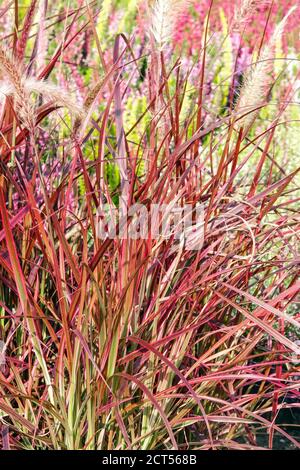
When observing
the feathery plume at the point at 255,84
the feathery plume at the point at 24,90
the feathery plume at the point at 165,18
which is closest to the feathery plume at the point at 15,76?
the feathery plume at the point at 24,90

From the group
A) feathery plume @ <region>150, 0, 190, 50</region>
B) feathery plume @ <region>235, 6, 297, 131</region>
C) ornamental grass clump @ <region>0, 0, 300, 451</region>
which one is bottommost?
ornamental grass clump @ <region>0, 0, 300, 451</region>

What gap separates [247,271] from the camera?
200 centimetres

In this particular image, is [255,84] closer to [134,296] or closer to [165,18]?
[165,18]

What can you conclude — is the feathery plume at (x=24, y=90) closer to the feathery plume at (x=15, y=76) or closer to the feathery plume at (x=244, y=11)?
the feathery plume at (x=15, y=76)

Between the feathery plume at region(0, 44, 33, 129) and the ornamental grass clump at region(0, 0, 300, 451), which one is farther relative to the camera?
the ornamental grass clump at region(0, 0, 300, 451)

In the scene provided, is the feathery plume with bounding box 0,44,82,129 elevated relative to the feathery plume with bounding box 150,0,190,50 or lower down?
lower down

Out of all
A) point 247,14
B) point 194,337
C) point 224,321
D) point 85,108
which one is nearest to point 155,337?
point 194,337

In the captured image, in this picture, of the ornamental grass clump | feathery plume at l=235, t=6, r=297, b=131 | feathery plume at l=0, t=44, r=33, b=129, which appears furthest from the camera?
feathery plume at l=235, t=6, r=297, b=131

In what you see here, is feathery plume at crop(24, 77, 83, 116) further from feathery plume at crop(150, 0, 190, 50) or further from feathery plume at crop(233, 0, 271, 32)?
feathery plume at crop(233, 0, 271, 32)

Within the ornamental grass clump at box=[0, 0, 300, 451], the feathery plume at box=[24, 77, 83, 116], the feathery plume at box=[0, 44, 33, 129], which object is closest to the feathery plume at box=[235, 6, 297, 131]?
the ornamental grass clump at box=[0, 0, 300, 451]

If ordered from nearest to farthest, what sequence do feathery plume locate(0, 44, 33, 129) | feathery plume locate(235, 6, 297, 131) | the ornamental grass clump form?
1. feathery plume locate(0, 44, 33, 129)
2. the ornamental grass clump
3. feathery plume locate(235, 6, 297, 131)

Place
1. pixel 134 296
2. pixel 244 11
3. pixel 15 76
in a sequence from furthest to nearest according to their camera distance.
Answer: pixel 244 11 < pixel 134 296 < pixel 15 76

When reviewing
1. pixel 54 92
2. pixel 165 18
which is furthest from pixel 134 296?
pixel 165 18
